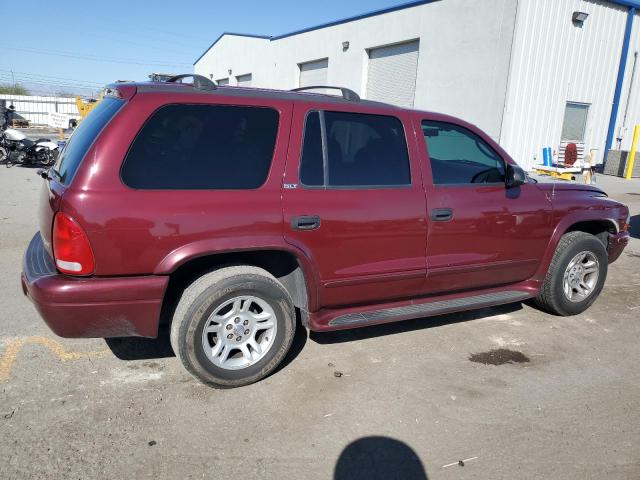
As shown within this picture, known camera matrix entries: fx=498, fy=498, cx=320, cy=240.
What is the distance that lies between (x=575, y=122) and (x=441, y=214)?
14808 millimetres

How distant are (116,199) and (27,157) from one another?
13789 mm

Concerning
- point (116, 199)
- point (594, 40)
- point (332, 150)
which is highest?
point (594, 40)

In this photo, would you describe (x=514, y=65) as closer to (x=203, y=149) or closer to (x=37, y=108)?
(x=203, y=149)

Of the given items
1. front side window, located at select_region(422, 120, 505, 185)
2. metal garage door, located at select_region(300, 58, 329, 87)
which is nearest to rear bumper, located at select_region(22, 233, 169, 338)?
front side window, located at select_region(422, 120, 505, 185)

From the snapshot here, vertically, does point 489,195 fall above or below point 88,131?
below

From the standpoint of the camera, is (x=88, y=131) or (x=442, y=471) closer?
(x=442, y=471)

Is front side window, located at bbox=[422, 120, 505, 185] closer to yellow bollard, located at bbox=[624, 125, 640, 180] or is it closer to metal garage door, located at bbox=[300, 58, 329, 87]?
yellow bollard, located at bbox=[624, 125, 640, 180]

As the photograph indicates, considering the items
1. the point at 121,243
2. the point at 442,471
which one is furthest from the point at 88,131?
the point at 442,471

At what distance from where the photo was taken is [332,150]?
3.47 meters

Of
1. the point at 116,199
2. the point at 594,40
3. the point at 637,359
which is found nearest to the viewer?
the point at 116,199

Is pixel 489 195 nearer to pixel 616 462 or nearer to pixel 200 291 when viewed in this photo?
pixel 616 462

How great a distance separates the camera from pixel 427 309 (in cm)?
386

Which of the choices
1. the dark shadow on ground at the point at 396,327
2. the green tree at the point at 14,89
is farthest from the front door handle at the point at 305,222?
the green tree at the point at 14,89

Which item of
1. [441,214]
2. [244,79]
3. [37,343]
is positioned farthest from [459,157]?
[244,79]
